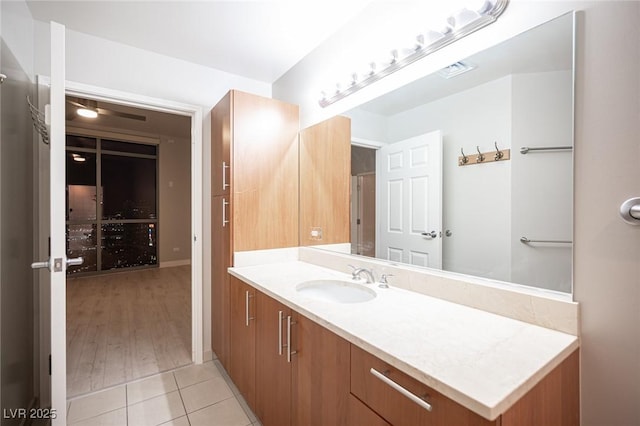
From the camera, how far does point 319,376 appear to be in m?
1.13

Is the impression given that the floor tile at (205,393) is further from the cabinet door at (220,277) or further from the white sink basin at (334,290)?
the white sink basin at (334,290)

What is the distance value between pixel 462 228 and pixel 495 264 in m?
0.21

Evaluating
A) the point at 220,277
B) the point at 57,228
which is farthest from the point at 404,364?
the point at 220,277

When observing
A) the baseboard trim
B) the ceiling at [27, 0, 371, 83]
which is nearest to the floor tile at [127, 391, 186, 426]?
the ceiling at [27, 0, 371, 83]

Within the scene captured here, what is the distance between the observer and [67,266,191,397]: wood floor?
2.26 m

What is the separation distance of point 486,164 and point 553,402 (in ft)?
2.86

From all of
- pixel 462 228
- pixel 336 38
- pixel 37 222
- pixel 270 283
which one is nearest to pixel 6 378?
pixel 37 222

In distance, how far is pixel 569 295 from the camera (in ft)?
3.23

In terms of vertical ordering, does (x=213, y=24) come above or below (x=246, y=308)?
above

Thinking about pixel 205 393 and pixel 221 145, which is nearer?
pixel 205 393

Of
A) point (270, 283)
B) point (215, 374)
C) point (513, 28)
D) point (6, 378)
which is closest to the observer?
point (513, 28)

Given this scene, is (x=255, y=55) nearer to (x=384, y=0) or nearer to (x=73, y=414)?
(x=384, y=0)

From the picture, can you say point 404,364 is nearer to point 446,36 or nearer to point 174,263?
point 446,36

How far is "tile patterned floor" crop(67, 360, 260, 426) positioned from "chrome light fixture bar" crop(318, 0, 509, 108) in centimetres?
220
